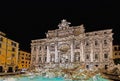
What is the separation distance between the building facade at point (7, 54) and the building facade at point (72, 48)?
26.9ft

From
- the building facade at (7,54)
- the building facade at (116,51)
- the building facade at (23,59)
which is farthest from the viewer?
the building facade at (23,59)

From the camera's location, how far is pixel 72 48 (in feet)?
161

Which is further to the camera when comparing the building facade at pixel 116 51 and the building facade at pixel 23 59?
the building facade at pixel 23 59

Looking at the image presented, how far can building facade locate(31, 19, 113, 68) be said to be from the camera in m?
44.2

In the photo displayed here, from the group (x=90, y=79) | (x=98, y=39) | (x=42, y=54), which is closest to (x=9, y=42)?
(x=42, y=54)

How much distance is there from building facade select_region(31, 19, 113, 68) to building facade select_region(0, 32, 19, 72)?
8214 mm

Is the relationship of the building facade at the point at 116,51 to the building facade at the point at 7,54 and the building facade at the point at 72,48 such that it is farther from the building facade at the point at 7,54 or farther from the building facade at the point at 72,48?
the building facade at the point at 7,54

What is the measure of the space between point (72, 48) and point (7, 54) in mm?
15803

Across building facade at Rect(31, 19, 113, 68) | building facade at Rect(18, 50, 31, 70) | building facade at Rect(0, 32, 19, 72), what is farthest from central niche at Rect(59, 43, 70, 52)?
building facade at Rect(18, 50, 31, 70)

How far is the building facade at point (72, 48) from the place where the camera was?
4425 centimetres

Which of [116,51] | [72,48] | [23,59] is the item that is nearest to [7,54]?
[72,48]

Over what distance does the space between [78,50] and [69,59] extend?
10.8 ft

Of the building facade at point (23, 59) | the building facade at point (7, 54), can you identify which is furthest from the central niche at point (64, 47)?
the building facade at point (23, 59)

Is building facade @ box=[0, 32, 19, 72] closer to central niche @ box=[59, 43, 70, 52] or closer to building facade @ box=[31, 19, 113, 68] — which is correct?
building facade @ box=[31, 19, 113, 68]
